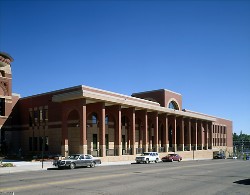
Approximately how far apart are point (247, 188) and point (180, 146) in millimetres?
52738

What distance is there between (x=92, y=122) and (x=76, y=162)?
16274mm

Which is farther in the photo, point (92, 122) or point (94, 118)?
point (94, 118)

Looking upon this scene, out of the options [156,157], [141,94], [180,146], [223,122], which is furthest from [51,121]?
[223,122]

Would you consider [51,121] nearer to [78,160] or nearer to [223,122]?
[78,160]

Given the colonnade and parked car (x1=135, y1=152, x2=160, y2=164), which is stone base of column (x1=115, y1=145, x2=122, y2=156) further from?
parked car (x1=135, y1=152, x2=160, y2=164)

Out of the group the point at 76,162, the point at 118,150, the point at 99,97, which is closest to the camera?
the point at 76,162

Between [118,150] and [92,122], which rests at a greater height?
[92,122]

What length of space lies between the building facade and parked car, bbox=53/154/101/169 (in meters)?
6.56

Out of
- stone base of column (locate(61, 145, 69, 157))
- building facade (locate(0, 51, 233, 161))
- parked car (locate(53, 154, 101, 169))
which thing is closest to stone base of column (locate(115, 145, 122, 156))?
building facade (locate(0, 51, 233, 161))

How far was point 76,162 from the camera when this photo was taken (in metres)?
33.2

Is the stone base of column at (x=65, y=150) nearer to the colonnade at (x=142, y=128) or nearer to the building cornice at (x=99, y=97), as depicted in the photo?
the colonnade at (x=142, y=128)

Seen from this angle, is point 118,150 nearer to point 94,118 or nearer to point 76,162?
point 94,118

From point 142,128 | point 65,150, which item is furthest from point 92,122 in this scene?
point 142,128

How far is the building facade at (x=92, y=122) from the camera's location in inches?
1786
